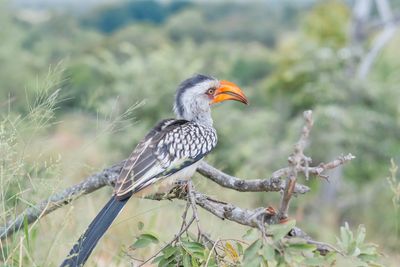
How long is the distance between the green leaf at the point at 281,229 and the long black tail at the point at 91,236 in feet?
2.00

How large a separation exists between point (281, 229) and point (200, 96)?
1722mm

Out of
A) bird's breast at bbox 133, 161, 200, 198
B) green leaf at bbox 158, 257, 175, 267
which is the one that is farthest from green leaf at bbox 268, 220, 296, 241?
bird's breast at bbox 133, 161, 200, 198

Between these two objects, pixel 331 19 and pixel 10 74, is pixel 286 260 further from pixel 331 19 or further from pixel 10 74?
pixel 331 19

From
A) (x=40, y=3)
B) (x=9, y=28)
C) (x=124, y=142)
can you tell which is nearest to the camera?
(x=124, y=142)

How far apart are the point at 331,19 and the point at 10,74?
6215 mm

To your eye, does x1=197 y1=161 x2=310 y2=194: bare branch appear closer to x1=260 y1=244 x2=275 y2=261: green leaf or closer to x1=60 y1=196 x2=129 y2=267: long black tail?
x1=260 y1=244 x2=275 y2=261: green leaf

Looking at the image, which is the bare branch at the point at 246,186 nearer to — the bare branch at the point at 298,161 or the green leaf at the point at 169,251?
the bare branch at the point at 298,161

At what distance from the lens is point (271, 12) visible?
20922mm

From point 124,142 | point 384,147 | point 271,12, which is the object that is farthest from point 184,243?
point 271,12

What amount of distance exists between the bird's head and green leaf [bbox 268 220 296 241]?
166cm

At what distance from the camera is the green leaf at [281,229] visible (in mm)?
1756

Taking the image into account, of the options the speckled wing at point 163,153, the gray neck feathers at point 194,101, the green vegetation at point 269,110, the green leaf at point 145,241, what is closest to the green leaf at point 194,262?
the green leaf at point 145,241

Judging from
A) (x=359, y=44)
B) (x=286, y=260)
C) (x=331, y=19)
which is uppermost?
(x=331, y=19)

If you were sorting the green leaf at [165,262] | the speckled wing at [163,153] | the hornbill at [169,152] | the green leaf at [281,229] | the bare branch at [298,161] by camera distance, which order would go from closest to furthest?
the bare branch at [298,161] < the green leaf at [281,229] < the green leaf at [165,262] < the hornbill at [169,152] < the speckled wing at [163,153]
